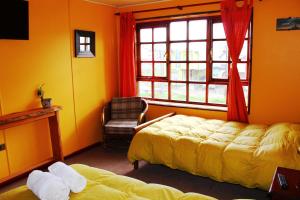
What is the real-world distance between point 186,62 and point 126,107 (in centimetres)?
132

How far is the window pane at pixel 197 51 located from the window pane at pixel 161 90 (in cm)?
73

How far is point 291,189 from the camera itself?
5.67 ft

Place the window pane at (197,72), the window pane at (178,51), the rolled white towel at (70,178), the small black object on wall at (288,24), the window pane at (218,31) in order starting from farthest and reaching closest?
the window pane at (178,51) < the window pane at (197,72) < the window pane at (218,31) < the small black object on wall at (288,24) < the rolled white towel at (70,178)

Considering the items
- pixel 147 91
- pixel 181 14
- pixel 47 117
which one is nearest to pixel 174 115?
pixel 147 91

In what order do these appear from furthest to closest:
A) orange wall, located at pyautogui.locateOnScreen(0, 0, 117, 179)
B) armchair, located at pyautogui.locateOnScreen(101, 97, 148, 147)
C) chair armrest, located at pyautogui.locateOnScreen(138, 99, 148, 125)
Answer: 1. armchair, located at pyautogui.locateOnScreen(101, 97, 148, 147)
2. chair armrest, located at pyautogui.locateOnScreen(138, 99, 148, 125)
3. orange wall, located at pyautogui.locateOnScreen(0, 0, 117, 179)

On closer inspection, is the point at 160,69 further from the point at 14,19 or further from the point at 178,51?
the point at 14,19

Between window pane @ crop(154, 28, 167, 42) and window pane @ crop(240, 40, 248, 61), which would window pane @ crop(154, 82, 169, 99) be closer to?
window pane @ crop(154, 28, 167, 42)

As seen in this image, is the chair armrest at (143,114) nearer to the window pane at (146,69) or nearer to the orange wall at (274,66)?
the window pane at (146,69)

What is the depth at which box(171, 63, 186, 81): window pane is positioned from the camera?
4508 millimetres

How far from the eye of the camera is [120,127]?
4.08 meters

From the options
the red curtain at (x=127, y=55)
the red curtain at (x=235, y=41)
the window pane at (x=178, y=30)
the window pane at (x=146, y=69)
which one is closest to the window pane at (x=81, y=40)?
the red curtain at (x=127, y=55)

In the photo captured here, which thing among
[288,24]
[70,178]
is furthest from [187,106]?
[70,178]


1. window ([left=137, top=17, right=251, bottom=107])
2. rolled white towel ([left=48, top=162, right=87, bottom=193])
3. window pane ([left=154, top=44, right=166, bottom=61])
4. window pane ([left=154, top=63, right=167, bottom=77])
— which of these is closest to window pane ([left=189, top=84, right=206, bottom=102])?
window ([left=137, top=17, right=251, bottom=107])

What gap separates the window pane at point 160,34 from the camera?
15.0ft
